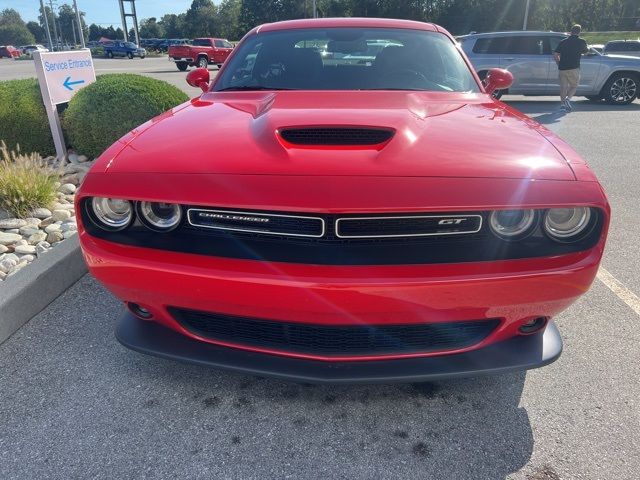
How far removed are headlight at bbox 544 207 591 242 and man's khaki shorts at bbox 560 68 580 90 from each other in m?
10.3

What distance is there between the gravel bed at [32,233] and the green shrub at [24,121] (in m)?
1.51

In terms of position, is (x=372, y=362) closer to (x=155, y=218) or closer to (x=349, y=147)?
(x=349, y=147)

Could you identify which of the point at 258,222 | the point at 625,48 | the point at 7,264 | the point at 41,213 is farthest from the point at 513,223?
the point at 625,48

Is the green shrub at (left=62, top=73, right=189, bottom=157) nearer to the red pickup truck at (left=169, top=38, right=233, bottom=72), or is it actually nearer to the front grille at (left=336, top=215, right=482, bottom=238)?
the front grille at (left=336, top=215, right=482, bottom=238)

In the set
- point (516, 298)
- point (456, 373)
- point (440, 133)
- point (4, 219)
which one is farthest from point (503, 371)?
point (4, 219)

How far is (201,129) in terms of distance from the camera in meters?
2.20

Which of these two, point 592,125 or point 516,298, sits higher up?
point 516,298

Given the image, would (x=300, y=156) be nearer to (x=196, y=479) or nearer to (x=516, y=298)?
(x=516, y=298)

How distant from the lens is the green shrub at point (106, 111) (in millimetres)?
5473

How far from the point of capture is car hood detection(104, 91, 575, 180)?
5.81 ft

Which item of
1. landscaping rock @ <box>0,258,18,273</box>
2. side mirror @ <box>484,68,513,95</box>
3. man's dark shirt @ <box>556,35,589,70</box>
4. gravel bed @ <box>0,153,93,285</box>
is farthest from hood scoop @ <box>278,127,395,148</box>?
man's dark shirt @ <box>556,35,589,70</box>

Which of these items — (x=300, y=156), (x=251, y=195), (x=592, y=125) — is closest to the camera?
(x=251, y=195)

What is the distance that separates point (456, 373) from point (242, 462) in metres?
0.86

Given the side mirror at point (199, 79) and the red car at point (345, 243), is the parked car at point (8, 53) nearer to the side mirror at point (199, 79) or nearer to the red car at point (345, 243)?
the side mirror at point (199, 79)
